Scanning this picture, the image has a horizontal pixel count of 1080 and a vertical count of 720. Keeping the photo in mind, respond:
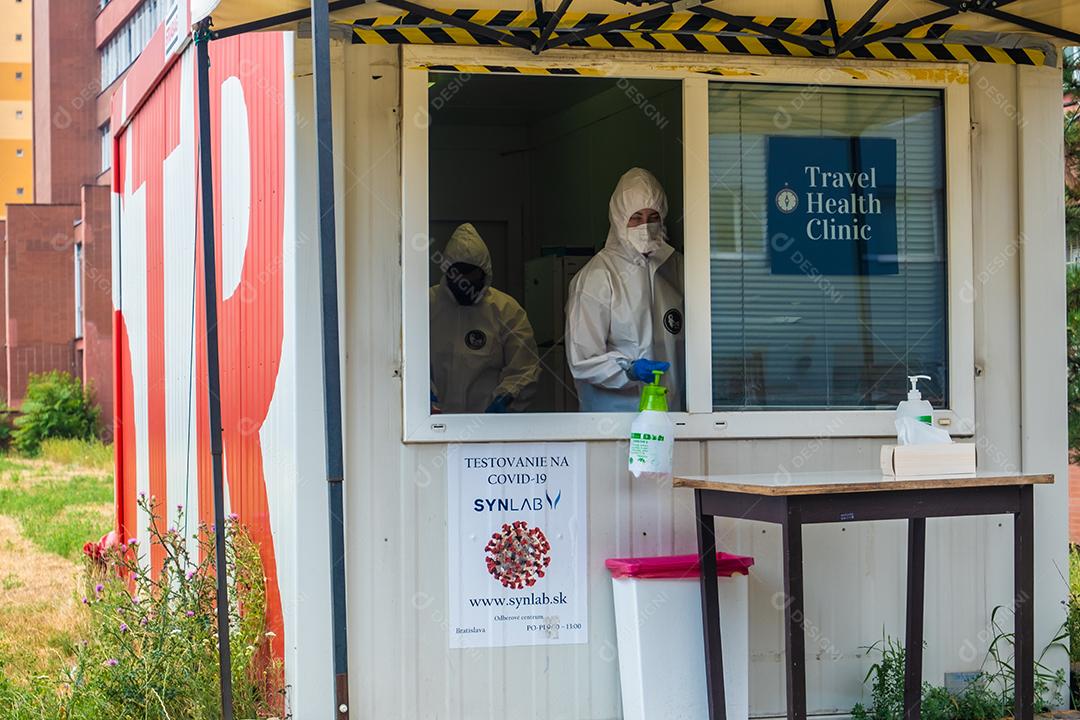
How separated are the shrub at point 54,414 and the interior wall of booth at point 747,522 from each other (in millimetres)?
32146

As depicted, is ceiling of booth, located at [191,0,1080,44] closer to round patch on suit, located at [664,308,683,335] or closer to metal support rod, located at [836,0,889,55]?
metal support rod, located at [836,0,889,55]

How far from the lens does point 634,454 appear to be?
5.84 metres

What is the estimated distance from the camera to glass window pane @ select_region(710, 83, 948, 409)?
20.6ft

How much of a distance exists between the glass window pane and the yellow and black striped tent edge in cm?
18

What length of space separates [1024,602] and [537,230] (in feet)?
17.2

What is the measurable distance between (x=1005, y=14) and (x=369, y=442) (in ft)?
10.0

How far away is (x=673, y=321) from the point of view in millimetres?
6480

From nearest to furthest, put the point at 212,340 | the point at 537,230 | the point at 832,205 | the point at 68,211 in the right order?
the point at 212,340, the point at 832,205, the point at 537,230, the point at 68,211

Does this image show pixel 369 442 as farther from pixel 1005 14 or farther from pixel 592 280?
pixel 1005 14

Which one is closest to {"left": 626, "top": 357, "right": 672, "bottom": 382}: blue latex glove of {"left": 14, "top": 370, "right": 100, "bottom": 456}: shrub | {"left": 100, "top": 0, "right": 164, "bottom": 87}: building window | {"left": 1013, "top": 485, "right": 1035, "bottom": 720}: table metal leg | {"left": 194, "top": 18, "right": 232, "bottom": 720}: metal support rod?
{"left": 1013, "top": 485, "right": 1035, "bottom": 720}: table metal leg

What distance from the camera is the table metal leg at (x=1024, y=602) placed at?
5473 millimetres

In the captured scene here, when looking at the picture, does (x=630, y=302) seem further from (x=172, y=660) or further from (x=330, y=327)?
(x=172, y=660)

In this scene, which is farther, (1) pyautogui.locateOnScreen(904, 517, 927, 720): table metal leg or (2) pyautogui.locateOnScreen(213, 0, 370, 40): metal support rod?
(1) pyautogui.locateOnScreen(904, 517, 927, 720): table metal leg

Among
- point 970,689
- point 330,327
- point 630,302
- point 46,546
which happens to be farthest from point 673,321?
point 46,546
